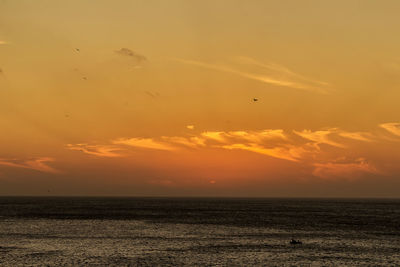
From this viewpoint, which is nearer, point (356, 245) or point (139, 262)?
point (139, 262)

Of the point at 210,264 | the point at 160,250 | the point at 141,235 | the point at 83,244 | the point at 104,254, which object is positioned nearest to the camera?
the point at 210,264

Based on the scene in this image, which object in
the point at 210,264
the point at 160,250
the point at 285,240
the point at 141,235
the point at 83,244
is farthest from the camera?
the point at 141,235

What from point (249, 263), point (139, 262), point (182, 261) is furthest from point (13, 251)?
point (249, 263)

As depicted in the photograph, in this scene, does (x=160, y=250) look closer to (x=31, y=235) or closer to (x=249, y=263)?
(x=249, y=263)

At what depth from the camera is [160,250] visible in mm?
70500

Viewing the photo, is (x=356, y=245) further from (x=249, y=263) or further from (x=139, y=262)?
(x=139, y=262)

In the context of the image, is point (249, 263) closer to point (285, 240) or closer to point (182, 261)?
point (182, 261)

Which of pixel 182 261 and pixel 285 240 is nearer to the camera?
pixel 182 261

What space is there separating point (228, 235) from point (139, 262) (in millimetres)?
39485

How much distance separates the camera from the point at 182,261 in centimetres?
5991

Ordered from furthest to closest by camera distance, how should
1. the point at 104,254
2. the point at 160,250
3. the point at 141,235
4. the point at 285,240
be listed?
the point at 141,235 → the point at 285,240 → the point at 160,250 → the point at 104,254

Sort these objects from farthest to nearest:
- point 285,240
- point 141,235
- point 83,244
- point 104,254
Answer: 1. point 141,235
2. point 285,240
3. point 83,244
4. point 104,254

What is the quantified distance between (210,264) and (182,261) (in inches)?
163

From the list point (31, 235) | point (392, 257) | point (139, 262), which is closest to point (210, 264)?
point (139, 262)
